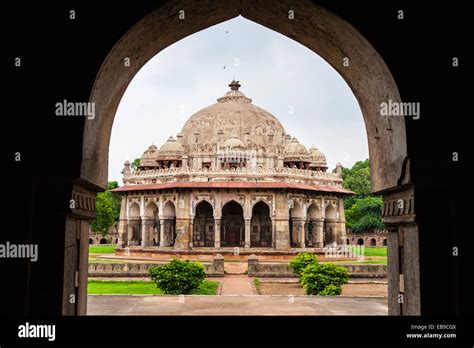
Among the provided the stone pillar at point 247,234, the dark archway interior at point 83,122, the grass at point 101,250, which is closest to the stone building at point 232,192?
the stone pillar at point 247,234

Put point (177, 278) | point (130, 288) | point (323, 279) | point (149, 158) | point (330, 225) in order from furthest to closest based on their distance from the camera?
point (149, 158)
point (330, 225)
point (130, 288)
point (177, 278)
point (323, 279)

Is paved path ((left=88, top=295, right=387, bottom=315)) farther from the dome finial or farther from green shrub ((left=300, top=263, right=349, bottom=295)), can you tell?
the dome finial

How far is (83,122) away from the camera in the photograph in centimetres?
405

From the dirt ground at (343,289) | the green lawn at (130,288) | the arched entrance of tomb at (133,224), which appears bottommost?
the dirt ground at (343,289)

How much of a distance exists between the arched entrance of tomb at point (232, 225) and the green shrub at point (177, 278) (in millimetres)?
18883

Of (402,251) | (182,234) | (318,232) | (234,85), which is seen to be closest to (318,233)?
(318,232)

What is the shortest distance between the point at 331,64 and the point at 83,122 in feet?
9.58

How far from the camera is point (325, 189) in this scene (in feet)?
109

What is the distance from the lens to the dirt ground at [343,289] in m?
16.7

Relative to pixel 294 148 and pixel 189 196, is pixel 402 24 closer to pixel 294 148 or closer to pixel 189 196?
pixel 189 196

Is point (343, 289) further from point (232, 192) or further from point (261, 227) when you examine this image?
point (261, 227)

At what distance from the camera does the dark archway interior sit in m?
4.00

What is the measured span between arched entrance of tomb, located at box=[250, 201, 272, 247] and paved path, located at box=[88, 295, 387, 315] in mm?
23783

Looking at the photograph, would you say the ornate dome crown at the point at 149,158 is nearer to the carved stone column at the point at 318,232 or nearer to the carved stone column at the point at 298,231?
the carved stone column at the point at 298,231
